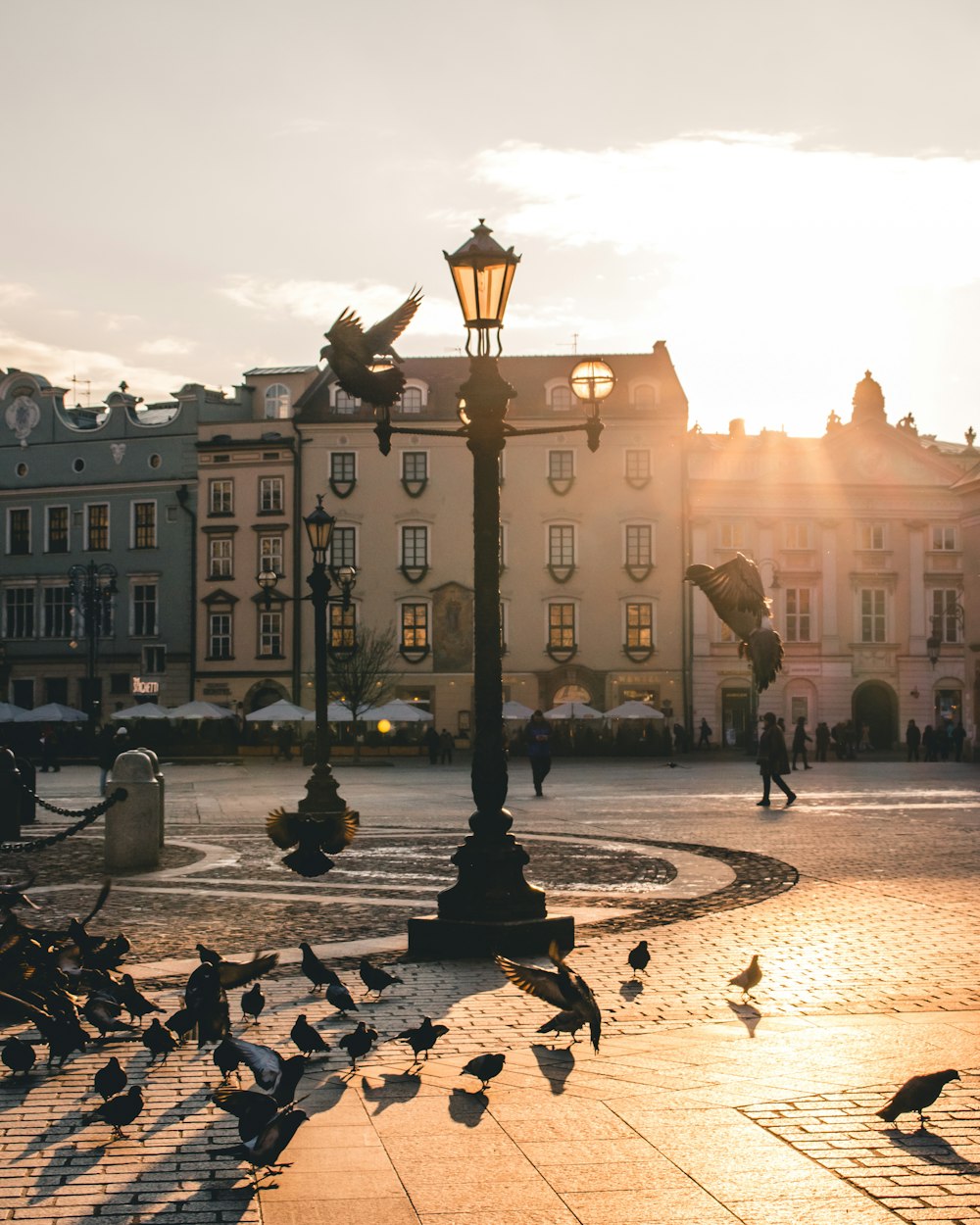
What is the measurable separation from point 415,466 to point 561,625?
326 inches

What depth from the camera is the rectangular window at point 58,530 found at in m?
62.8

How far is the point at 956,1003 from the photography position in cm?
752

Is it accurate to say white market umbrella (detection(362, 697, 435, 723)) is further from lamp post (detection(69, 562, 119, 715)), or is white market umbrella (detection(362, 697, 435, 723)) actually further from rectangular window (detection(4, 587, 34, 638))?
rectangular window (detection(4, 587, 34, 638))

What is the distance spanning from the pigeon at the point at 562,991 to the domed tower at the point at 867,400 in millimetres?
59876

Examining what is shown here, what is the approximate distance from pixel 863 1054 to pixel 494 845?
3556mm

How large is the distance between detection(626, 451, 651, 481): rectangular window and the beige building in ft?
6.86

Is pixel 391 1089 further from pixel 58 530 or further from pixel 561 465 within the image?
pixel 58 530

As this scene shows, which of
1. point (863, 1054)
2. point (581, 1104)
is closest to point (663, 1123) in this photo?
point (581, 1104)

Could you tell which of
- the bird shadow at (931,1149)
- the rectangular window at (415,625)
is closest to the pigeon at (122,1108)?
the bird shadow at (931,1149)

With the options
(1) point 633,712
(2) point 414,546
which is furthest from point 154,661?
(1) point 633,712

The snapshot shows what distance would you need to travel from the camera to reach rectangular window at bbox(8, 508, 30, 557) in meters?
63.4

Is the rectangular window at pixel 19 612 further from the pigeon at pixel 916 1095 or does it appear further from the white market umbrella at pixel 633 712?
the pigeon at pixel 916 1095

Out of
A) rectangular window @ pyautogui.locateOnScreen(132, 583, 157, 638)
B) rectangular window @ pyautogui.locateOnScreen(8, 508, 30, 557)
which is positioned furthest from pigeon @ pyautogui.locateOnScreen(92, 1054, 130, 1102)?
rectangular window @ pyautogui.locateOnScreen(8, 508, 30, 557)

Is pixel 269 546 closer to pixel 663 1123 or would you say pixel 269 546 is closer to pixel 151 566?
pixel 151 566
